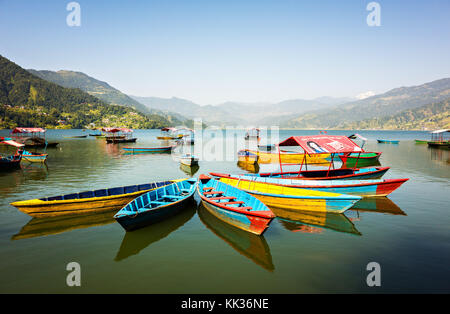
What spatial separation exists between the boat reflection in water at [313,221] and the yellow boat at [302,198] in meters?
0.39

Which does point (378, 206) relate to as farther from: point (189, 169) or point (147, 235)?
point (189, 169)

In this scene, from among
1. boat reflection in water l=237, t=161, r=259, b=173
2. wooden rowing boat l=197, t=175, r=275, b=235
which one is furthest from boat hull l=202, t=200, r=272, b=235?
boat reflection in water l=237, t=161, r=259, b=173

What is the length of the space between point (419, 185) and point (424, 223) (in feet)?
39.1

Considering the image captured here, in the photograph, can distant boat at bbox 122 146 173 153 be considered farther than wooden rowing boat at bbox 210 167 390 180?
Yes

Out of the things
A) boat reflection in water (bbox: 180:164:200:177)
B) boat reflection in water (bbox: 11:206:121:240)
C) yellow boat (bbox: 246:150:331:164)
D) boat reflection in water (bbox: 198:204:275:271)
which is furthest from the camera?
→ yellow boat (bbox: 246:150:331:164)

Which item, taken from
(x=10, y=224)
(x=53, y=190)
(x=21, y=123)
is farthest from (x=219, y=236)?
(x=21, y=123)

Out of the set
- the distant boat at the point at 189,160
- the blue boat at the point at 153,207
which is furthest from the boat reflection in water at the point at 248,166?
the blue boat at the point at 153,207

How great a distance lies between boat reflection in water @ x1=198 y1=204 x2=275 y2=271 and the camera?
9.90m

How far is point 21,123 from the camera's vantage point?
167m

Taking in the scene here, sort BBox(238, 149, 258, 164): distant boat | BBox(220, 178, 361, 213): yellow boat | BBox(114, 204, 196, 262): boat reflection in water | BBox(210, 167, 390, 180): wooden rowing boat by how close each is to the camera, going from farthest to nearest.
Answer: BBox(238, 149, 258, 164): distant boat → BBox(210, 167, 390, 180): wooden rowing boat → BBox(220, 178, 361, 213): yellow boat → BBox(114, 204, 196, 262): boat reflection in water

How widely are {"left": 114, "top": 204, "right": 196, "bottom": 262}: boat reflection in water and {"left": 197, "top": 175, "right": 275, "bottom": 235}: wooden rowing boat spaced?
7.64 feet

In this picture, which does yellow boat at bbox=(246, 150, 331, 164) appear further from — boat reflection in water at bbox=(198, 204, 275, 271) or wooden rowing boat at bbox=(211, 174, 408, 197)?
boat reflection in water at bbox=(198, 204, 275, 271)

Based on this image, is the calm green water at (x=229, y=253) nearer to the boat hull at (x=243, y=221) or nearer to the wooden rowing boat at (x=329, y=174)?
the boat hull at (x=243, y=221)
